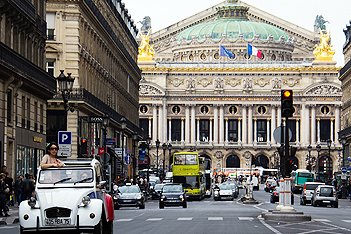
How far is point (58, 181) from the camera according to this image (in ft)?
102

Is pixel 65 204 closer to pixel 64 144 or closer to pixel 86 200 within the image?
pixel 86 200

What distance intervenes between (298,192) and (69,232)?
11624 cm

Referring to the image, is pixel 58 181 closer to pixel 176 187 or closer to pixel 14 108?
pixel 14 108

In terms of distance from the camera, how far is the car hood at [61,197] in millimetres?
30203

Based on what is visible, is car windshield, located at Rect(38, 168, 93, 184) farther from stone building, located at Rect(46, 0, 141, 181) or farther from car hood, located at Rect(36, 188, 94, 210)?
stone building, located at Rect(46, 0, 141, 181)

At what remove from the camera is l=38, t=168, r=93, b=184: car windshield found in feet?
102

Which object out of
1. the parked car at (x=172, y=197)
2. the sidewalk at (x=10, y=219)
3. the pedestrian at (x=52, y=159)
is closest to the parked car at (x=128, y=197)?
the parked car at (x=172, y=197)

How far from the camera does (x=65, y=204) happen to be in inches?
1188

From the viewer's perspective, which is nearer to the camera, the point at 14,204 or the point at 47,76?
the point at 14,204

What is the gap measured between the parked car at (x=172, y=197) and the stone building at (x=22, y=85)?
8275mm

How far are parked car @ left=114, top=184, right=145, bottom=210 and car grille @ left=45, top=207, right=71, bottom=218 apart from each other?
1579 inches

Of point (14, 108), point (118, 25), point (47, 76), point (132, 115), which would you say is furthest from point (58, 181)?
point (132, 115)

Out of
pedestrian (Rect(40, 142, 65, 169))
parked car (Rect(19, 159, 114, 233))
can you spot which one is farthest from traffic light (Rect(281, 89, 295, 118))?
pedestrian (Rect(40, 142, 65, 169))

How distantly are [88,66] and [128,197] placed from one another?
19.0 m
